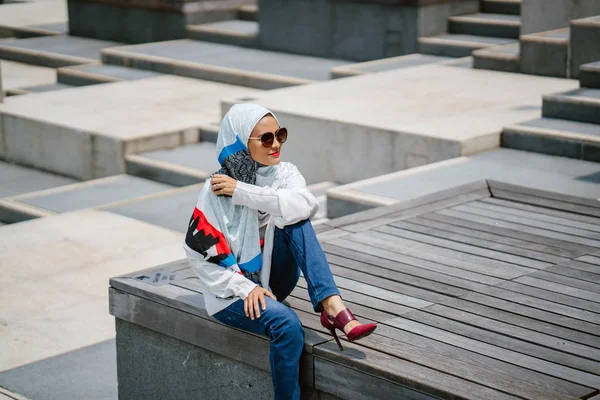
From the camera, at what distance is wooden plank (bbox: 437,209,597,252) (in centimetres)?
507

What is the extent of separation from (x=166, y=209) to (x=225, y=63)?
5.22 m

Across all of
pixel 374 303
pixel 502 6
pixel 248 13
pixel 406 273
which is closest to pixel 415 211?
pixel 406 273

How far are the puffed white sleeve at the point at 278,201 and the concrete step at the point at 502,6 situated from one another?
31.3 ft

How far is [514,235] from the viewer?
5.25 m

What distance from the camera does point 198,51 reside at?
1358cm

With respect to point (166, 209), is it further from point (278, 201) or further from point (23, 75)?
point (23, 75)

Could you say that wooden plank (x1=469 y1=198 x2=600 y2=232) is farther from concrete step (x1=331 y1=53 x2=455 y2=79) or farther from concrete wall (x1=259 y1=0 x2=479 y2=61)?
concrete wall (x1=259 y1=0 x2=479 y2=61)

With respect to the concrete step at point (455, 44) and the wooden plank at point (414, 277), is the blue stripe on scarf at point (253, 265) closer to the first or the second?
the wooden plank at point (414, 277)

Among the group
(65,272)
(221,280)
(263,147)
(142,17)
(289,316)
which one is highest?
(142,17)

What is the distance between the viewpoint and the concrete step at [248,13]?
49.3 ft

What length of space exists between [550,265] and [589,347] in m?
0.98

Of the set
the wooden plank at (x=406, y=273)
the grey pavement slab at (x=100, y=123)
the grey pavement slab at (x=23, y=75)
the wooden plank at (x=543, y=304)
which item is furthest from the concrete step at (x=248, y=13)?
the wooden plank at (x=543, y=304)

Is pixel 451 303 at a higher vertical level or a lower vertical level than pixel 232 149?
lower

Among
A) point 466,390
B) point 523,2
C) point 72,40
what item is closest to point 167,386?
point 466,390
